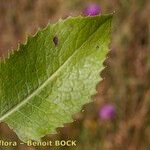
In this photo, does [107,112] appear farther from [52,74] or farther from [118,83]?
[52,74]

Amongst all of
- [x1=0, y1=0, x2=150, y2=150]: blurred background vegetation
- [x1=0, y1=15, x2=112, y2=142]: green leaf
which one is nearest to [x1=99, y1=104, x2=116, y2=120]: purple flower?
[x1=0, y1=0, x2=150, y2=150]: blurred background vegetation

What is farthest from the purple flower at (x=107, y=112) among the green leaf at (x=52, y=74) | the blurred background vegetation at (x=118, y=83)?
the green leaf at (x=52, y=74)

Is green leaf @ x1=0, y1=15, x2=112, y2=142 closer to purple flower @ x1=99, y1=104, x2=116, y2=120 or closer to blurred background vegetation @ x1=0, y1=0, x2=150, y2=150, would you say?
blurred background vegetation @ x1=0, y1=0, x2=150, y2=150

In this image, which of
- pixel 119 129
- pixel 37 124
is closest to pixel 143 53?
pixel 119 129

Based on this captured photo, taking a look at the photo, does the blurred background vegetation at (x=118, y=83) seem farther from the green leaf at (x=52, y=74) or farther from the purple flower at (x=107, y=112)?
the green leaf at (x=52, y=74)

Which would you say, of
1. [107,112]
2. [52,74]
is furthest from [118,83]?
[52,74]

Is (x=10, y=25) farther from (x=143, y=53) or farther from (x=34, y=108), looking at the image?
(x=34, y=108)
